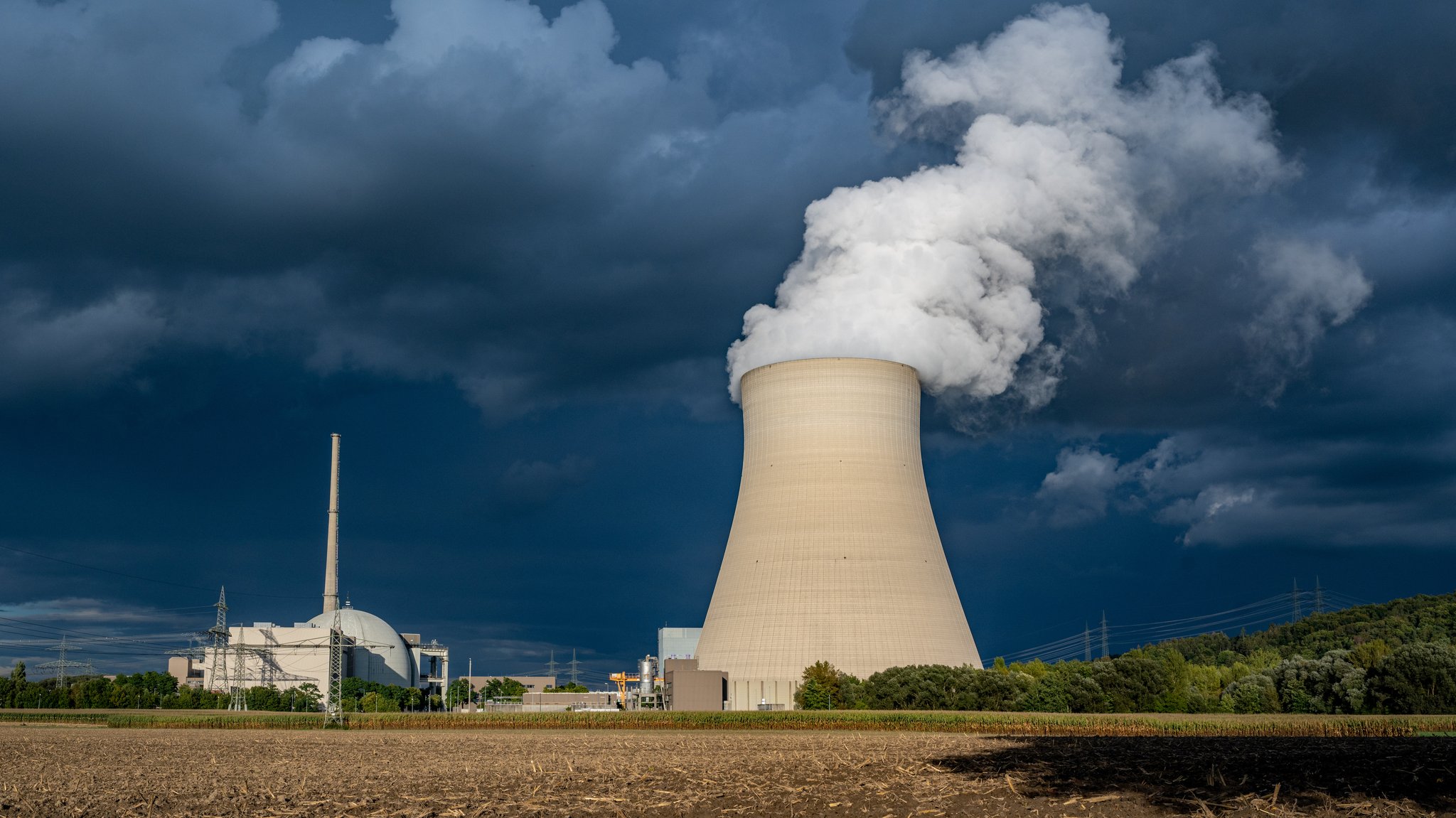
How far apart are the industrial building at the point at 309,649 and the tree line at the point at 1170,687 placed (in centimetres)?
3796

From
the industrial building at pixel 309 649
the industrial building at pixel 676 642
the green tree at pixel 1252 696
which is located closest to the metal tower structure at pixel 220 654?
the industrial building at pixel 309 649

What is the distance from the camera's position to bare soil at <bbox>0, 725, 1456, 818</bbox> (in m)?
10.2

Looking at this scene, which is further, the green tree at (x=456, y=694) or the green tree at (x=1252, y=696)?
the green tree at (x=456, y=694)

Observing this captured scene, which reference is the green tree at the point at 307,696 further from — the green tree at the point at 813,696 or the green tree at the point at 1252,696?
the green tree at the point at 1252,696

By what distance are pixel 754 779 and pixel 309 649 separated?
58554 mm

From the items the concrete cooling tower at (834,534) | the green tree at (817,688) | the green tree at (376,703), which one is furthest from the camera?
the green tree at (376,703)

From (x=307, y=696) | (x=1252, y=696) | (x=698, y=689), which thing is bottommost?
(x=307, y=696)

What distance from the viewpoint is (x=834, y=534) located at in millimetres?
29688

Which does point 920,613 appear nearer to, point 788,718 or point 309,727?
point 788,718

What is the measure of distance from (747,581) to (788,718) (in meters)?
3.69

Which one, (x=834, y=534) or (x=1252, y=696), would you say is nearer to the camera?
(x=834, y=534)

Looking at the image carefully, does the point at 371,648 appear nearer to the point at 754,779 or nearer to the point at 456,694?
the point at 456,694

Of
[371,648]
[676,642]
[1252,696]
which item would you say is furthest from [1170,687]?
[371,648]

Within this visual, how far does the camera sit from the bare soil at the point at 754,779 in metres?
10.2
